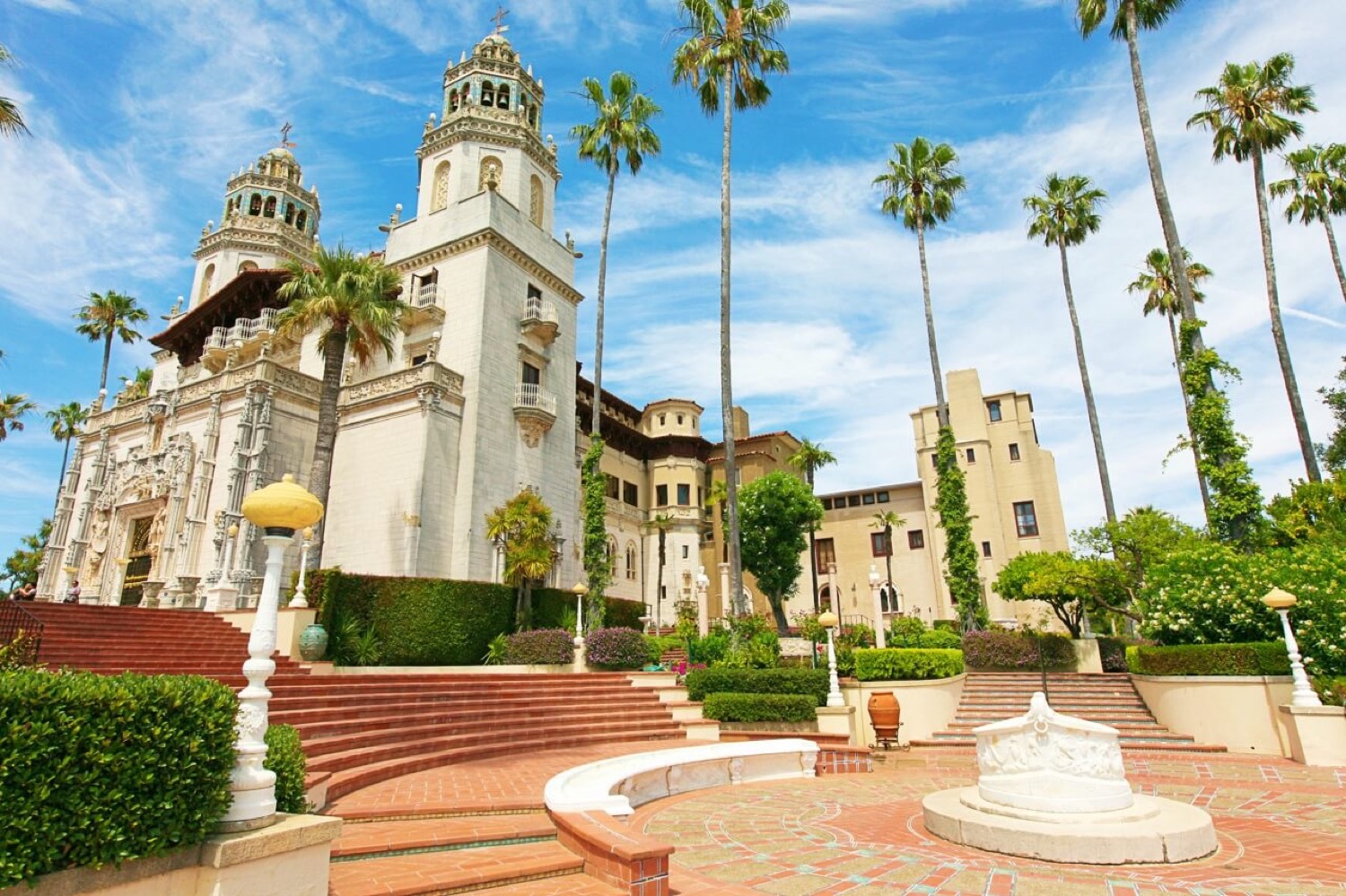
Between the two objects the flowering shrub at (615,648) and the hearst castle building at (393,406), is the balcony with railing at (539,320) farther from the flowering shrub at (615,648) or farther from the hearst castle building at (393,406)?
the flowering shrub at (615,648)

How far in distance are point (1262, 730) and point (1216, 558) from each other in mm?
3949

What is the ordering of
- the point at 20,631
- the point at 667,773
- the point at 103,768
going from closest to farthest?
the point at 103,768 → the point at 667,773 → the point at 20,631

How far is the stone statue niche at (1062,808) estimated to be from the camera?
6367 millimetres

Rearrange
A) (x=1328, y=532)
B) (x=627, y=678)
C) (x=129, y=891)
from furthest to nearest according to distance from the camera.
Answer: (x=627, y=678), (x=1328, y=532), (x=129, y=891)

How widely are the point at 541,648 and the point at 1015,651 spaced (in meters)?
15.6

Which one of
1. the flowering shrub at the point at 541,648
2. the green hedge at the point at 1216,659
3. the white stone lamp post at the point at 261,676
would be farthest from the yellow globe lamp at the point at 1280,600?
the flowering shrub at the point at 541,648

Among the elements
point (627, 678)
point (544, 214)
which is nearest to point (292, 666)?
point (627, 678)

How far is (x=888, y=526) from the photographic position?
153ft

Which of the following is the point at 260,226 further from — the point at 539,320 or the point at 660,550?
the point at 660,550

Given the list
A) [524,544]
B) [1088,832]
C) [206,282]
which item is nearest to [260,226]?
[206,282]

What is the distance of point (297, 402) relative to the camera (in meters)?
27.1

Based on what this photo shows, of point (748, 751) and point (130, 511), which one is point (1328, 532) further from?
point (130, 511)

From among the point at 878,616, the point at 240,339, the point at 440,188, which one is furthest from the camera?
the point at 240,339

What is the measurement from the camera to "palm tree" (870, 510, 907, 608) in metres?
46.1
